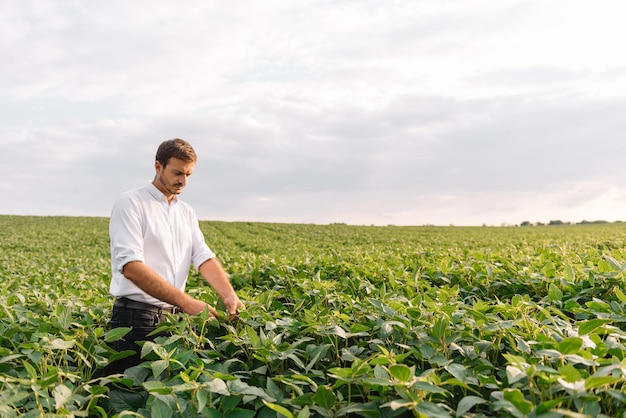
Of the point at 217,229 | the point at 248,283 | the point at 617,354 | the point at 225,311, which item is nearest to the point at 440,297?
the point at 617,354

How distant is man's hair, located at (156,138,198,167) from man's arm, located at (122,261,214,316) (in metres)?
0.97

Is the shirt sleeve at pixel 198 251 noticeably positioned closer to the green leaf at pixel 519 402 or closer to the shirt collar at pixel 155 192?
the shirt collar at pixel 155 192

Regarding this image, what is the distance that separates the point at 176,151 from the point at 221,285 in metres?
1.27

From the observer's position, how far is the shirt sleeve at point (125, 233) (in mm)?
4285

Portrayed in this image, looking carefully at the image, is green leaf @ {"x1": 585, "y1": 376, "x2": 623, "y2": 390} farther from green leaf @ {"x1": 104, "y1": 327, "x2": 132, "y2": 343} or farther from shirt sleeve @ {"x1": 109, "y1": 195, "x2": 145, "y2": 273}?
shirt sleeve @ {"x1": 109, "y1": 195, "x2": 145, "y2": 273}

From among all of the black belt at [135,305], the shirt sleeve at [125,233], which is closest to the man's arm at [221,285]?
the black belt at [135,305]

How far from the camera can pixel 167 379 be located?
3.12m

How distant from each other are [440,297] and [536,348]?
126cm

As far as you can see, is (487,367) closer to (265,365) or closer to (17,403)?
(265,365)

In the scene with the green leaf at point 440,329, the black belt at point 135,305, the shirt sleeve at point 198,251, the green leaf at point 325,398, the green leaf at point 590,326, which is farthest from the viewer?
the shirt sleeve at point 198,251

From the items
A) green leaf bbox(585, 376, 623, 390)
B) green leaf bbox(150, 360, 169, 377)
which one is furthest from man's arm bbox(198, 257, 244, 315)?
green leaf bbox(585, 376, 623, 390)

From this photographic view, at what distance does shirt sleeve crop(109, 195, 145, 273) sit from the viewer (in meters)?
4.29

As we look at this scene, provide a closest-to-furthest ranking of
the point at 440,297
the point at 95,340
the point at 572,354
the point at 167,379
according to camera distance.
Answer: the point at 572,354 → the point at 167,379 → the point at 95,340 → the point at 440,297

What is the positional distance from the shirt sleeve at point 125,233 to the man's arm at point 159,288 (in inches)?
3.2
